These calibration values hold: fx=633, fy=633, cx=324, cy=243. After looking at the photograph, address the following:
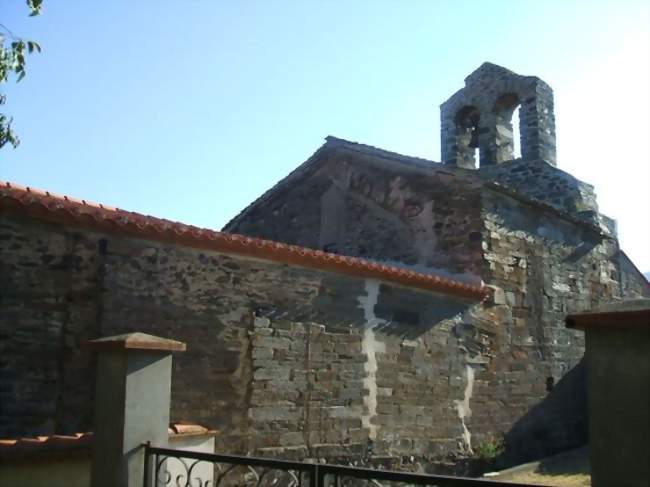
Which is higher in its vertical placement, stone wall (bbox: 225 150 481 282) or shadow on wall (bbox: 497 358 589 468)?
stone wall (bbox: 225 150 481 282)

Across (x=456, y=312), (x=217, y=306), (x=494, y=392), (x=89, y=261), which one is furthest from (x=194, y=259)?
(x=494, y=392)

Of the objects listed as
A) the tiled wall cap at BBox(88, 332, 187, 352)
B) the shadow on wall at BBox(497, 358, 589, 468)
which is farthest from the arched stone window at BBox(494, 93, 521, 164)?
the tiled wall cap at BBox(88, 332, 187, 352)

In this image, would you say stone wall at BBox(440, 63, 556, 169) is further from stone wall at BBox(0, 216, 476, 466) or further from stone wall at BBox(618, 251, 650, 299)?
stone wall at BBox(0, 216, 476, 466)

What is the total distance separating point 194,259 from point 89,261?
114 centimetres

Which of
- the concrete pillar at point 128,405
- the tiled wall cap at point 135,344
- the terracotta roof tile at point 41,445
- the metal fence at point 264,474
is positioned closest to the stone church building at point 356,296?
the metal fence at point 264,474

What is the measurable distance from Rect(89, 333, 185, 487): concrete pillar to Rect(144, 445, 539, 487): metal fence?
13 centimetres

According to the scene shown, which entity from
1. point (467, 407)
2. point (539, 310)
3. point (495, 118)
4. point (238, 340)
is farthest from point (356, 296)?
point (495, 118)

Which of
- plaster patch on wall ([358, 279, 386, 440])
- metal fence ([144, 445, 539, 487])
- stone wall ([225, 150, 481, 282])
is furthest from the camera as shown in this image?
stone wall ([225, 150, 481, 282])

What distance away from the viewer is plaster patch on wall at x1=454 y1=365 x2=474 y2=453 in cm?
950

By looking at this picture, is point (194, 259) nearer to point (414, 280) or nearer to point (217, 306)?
point (217, 306)

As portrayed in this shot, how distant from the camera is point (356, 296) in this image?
8.45 m

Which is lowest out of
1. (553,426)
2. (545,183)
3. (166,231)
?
(553,426)

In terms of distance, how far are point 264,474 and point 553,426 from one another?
790 centimetres

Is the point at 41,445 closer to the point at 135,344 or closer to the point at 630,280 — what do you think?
the point at 135,344
